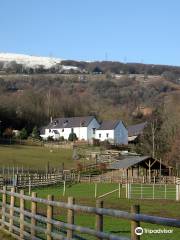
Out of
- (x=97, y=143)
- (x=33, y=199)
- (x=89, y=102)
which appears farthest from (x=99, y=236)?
(x=89, y=102)

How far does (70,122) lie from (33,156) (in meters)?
45.5

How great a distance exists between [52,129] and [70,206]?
5020 inches

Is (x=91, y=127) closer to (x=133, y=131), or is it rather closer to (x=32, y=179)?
(x=133, y=131)

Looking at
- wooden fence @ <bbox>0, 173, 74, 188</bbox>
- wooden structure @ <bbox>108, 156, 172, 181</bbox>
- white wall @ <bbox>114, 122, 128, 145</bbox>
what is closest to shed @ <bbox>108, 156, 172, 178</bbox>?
wooden structure @ <bbox>108, 156, 172, 181</bbox>

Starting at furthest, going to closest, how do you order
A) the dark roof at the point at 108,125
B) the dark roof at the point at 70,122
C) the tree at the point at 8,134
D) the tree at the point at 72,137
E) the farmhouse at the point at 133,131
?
the dark roof at the point at 70,122 < the farmhouse at the point at 133,131 < the dark roof at the point at 108,125 < the tree at the point at 72,137 < the tree at the point at 8,134

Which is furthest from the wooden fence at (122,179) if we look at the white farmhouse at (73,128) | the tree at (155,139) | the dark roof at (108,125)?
the white farmhouse at (73,128)

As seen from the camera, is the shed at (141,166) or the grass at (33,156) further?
the grass at (33,156)

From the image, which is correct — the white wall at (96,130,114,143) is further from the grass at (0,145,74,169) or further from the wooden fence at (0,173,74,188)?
the wooden fence at (0,173,74,188)

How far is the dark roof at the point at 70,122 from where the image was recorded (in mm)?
136000

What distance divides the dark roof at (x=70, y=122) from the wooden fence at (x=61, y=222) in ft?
390

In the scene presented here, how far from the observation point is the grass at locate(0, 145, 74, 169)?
83.9 m

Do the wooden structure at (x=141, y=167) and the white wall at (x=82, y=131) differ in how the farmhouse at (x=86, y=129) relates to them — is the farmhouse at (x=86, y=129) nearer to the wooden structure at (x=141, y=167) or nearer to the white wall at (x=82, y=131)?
the white wall at (x=82, y=131)

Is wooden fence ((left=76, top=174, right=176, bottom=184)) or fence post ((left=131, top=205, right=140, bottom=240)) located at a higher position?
fence post ((left=131, top=205, right=140, bottom=240))

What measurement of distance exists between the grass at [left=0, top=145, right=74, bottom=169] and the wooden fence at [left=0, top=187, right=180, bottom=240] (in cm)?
6592
